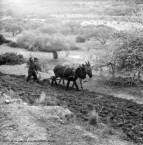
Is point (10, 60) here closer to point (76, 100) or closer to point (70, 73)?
point (70, 73)

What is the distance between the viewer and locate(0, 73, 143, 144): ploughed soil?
10.2m

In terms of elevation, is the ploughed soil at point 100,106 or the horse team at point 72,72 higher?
the horse team at point 72,72

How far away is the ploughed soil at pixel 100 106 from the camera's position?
33.5 ft

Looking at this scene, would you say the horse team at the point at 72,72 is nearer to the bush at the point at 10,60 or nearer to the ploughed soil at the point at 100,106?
the ploughed soil at the point at 100,106

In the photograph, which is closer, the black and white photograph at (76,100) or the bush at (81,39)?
the black and white photograph at (76,100)

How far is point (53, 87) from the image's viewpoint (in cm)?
1691

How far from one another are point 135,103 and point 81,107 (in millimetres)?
3635

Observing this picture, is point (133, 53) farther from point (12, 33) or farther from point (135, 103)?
point (12, 33)

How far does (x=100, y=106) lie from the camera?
500 inches

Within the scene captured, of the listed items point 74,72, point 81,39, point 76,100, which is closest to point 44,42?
point 81,39

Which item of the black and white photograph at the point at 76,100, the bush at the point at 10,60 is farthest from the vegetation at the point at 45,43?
the bush at the point at 10,60

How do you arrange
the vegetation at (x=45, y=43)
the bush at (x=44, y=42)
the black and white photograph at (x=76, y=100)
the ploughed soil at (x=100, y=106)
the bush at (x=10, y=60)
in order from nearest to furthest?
1. the black and white photograph at (x=76, y=100)
2. the ploughed soil at (x=100, y=106)
3. the bush at (x=10, y=60)
4. the vegetation at (x=45, y=43)
5. the bush at (x=44, y=42)

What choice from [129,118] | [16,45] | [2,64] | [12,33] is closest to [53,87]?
[129,118]

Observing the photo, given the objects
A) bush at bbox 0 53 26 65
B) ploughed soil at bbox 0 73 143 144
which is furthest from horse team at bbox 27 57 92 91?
bush at bbox 0 53 26 65
